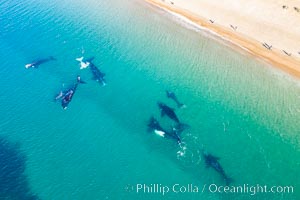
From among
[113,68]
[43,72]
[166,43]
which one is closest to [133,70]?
[113,68]

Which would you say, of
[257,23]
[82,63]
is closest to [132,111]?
[82,63]

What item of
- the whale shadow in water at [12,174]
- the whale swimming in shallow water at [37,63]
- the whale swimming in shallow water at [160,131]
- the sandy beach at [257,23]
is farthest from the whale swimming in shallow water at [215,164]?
the whale swimming in shallow water at [37,63]

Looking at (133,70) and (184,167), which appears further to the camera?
(133,70)

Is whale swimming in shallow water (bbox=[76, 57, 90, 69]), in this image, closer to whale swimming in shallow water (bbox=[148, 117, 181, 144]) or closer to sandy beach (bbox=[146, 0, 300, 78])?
whale swimming in shallow water (bbox=[148, 117, 181, 144])

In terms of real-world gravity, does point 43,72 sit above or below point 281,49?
below

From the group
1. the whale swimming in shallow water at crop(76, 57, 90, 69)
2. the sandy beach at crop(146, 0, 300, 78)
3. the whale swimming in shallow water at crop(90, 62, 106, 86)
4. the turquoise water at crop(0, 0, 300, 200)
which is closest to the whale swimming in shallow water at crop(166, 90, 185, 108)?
the turquoise water at crop(0, 0, 300, 200)

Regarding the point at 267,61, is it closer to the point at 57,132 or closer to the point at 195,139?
the point at 195,139

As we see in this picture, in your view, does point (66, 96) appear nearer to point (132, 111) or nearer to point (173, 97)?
point (132, 111)
